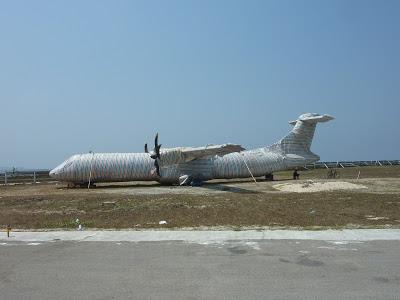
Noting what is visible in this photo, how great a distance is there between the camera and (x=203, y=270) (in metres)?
9.06

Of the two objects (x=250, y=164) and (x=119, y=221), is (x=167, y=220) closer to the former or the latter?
(x=119, y=221)

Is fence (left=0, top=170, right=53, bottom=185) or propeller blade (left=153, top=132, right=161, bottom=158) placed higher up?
propeller blade (left=153, top=132, right=161, bottom=158)

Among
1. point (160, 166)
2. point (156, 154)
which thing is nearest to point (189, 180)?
point (160, 166)

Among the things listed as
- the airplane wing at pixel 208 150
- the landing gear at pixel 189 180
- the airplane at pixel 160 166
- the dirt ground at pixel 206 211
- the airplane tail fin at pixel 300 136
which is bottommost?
the dirt ground at pixel 206 211

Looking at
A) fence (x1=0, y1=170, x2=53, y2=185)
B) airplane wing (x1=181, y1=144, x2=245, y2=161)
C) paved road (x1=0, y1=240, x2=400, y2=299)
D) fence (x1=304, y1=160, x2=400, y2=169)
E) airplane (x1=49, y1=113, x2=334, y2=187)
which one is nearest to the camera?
paved road (x1=0, y1=240, x2=400, y2=299)

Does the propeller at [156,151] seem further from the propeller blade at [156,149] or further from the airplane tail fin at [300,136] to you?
the airplane tail fin at [300,136]

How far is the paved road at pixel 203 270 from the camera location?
747 cm

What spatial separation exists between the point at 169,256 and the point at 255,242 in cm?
276

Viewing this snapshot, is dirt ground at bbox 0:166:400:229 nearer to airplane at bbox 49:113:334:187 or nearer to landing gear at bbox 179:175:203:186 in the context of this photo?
airplane at bbox 49:113:334:187

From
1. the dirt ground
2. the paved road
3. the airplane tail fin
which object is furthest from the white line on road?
the airplane tail fin

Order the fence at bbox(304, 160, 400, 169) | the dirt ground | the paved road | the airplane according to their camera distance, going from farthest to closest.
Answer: the fence at bbox(304, 160, 400, 169) → the airplane → the dirt ground → the paved road

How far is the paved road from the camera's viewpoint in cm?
747

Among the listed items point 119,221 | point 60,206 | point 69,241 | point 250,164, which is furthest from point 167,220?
point 250,164

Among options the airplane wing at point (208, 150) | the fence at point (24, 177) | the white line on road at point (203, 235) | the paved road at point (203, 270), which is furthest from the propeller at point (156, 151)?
the paved road at point (203, 270)
